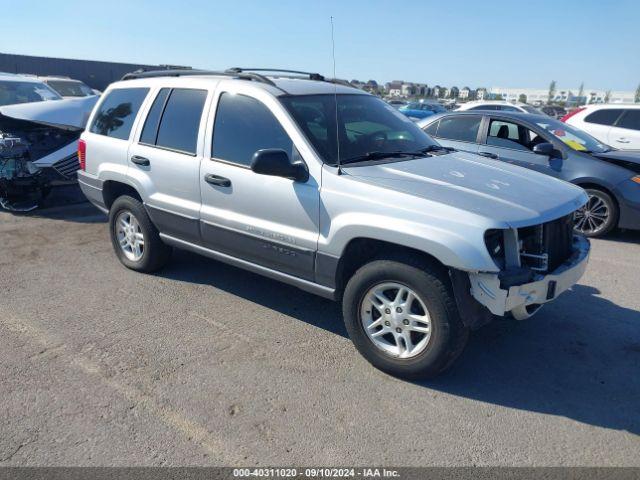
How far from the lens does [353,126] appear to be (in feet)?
13.8

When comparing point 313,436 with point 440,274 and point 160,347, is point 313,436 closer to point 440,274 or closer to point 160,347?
point 440,274

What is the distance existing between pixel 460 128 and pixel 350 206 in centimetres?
504

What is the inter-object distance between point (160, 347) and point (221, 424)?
1.07 m

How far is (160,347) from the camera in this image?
3820 millimetres

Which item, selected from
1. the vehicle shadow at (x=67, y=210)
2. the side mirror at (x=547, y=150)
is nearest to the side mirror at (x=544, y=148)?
the side mirror at (x=547, y=150)

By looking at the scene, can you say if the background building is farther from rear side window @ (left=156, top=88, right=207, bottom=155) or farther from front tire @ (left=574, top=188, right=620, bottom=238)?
front tire @ (left=574, top=188, right=620, bottom=238)

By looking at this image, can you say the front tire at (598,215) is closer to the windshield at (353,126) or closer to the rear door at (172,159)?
the windshield at (353,126)

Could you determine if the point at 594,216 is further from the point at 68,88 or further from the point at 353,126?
the point at 68,88

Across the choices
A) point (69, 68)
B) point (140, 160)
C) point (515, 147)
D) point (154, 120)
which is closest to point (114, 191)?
point (140, 160)

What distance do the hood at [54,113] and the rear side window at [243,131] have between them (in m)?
4.15

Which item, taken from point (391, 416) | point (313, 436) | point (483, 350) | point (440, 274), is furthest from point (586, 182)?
point (313, 436)

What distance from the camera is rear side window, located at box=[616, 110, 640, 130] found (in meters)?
10.1

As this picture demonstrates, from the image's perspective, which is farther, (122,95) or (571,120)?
(571,120)

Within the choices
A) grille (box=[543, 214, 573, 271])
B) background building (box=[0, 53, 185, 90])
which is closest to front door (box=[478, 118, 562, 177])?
grille (box=[543, 214, 573, 271])
